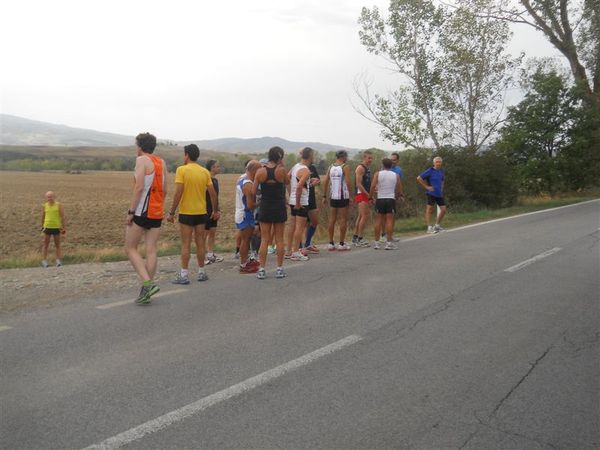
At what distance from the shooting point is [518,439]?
3.19 m

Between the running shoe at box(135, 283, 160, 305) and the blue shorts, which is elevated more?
the blue shorts

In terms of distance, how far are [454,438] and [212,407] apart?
1.57 metres

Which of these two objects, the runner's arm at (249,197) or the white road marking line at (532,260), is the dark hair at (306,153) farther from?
the white road marking line at (532,260)

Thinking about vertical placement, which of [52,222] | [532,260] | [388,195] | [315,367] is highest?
[388,195]

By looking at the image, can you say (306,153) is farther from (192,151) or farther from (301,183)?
(192,151)

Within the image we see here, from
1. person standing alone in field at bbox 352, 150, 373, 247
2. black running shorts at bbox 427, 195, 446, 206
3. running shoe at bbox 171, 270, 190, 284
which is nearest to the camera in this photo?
running shoe at bbox 171, 270, 190, 284

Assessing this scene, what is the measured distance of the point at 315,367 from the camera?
4.21 metres

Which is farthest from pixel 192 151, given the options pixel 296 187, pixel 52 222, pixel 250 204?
pixel 52 222

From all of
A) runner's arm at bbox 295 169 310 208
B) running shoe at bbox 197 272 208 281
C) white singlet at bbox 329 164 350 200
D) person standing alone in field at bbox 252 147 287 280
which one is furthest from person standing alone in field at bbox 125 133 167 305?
white singlet at bbox 329 164 350 200

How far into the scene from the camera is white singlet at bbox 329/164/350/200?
10242 millimetres

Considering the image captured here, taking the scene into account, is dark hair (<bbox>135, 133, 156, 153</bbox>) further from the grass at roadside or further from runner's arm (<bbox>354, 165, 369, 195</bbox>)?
runner's arm (<bbox>354, 165, 369, 195</bbox>)

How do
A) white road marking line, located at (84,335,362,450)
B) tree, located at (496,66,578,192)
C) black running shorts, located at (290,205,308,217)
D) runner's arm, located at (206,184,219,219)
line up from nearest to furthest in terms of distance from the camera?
white road marking line, located at (84,335,362,450) → runner's arm, located at (206,184,219,219) → black running shorts, located at (290,205,308,217) → tree, located at (496,66,578,192)

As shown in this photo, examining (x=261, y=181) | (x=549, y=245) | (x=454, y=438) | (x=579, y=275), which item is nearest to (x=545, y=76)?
(x=549, y=245)

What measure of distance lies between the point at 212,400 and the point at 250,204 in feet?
15.2
